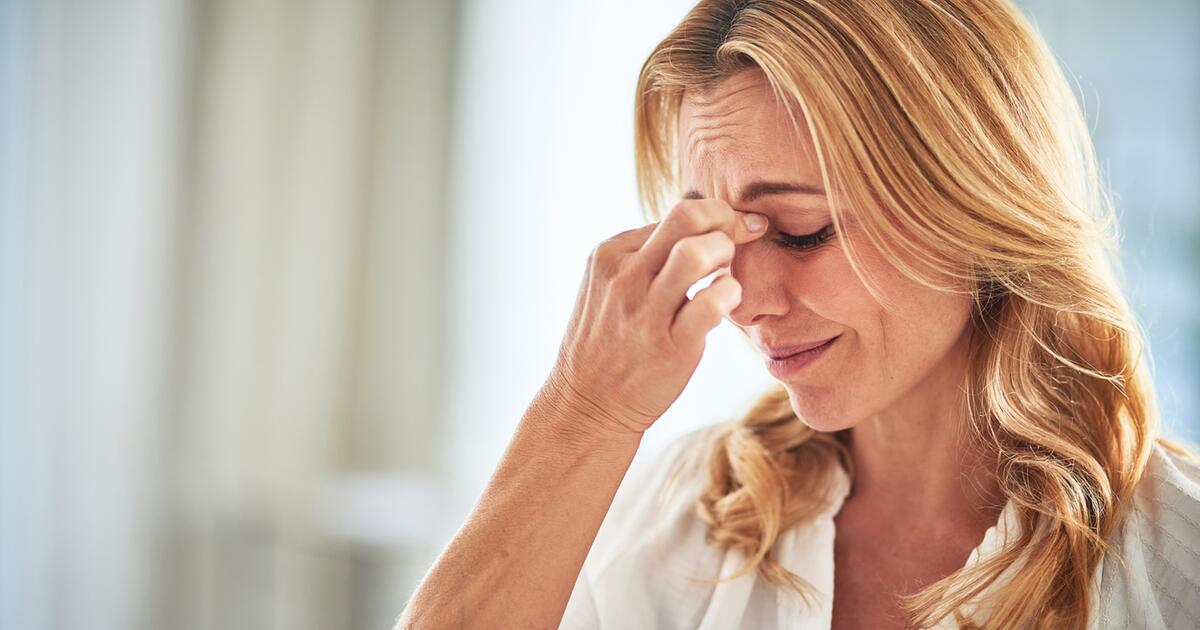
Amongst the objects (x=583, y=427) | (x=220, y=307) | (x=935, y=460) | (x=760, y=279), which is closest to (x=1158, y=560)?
(x=935, y=460)

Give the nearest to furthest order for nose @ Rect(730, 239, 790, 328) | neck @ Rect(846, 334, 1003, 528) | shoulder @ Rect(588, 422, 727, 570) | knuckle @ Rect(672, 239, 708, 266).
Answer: knuckle @ Rect(672, 239, 708, 266)
nose @ Rect(730, 239, 790, 328)
neck @ Rect(846, 334, 1003, 528)
shoulder @ Rect(588, 422, 727, 570)

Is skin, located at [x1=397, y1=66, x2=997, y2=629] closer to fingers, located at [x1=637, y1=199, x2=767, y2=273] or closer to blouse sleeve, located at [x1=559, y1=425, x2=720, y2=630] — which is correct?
fingers, located at [x1=637, y1=199, x2=767, y2=273]

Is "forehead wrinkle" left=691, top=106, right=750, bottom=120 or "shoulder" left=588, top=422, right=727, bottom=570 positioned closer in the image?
"forehead wrinkle" left=691, top=106, right=750, bottom=120

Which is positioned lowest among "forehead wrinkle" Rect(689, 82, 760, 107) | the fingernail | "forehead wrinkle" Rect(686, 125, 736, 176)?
the fingernail

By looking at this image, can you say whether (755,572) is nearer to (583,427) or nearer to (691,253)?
(583,427)

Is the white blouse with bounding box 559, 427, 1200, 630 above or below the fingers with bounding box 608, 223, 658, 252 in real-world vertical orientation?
below

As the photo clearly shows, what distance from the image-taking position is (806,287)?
103cm

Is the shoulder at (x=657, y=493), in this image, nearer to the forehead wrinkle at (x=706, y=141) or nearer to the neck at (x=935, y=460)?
the neck at (x=935, y=460)

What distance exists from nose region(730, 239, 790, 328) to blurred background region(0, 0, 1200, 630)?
1.94ft

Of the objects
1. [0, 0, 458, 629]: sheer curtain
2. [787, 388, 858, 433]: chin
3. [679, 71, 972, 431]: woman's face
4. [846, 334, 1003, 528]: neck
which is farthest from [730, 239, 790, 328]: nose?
[0, 0, 458, 629]: sheer curtain

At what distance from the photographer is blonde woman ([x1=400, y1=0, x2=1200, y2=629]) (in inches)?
37.9

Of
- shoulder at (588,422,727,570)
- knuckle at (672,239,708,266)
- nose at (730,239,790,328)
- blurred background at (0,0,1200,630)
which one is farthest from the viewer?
blurred background at (0,0,1200,630)

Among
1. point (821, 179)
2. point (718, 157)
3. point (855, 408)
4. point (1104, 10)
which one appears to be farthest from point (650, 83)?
point (1104, 10)

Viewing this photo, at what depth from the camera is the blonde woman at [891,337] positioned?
0.96 meters
